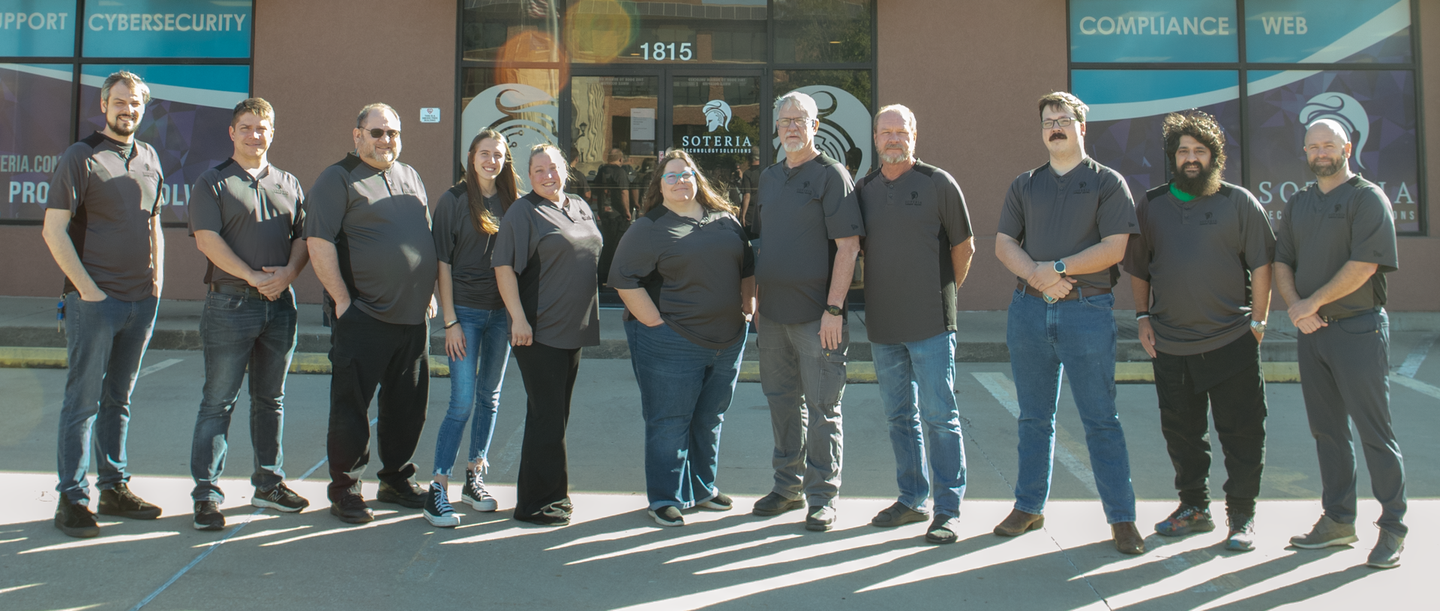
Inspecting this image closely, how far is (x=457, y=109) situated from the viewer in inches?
410

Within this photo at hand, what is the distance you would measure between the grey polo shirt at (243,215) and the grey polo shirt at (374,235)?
0.58ft

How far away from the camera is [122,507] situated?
14.0 feet

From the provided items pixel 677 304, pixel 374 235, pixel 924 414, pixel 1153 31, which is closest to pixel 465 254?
pixel 374 235

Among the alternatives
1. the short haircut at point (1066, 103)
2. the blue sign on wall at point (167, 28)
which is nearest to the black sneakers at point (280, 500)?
the short haircut at point (1066, 103)

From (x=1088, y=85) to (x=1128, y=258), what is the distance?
6.82 metres

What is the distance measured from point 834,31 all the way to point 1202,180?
22.5ft

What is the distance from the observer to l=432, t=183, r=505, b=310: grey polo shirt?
4.48 metres

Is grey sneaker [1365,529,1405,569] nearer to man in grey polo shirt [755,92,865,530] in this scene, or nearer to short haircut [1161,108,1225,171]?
short haircut [1161,108,1225,171]

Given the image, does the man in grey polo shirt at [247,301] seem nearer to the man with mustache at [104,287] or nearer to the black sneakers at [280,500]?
the black sneakers at [280,500]

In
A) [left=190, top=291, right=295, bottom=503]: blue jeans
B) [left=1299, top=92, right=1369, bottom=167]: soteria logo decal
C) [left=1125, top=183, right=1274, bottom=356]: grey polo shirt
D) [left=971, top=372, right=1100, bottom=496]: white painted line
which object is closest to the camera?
[left=1125, top=183, right=1274, bottom=356]: grey polo shirt

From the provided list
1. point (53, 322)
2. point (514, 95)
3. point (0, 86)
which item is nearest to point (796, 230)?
point (514, 95)

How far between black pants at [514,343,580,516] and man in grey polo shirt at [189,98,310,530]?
1.05 meters

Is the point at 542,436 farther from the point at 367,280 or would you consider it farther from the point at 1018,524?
the point at 1018,524

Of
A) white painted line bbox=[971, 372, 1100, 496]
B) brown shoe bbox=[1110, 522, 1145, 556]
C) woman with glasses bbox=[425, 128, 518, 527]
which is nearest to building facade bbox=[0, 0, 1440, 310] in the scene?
white painted line bbox=[971, 372, 1100, 496]
